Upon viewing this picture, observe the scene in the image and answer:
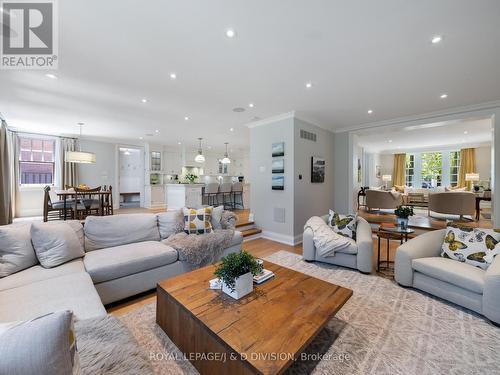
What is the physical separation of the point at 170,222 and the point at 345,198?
4401 mm

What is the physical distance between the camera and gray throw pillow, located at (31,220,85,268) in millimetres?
2014

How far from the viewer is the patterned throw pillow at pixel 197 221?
3029mm

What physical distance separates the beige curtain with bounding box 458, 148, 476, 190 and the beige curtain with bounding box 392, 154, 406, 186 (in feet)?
6.67

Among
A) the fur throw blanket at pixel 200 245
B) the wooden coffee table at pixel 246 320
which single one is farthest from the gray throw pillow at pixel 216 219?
the wooden coffee table at pixel 246 320

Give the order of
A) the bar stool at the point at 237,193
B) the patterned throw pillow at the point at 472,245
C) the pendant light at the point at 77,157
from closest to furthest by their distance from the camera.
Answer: the patterned throw pillow at the point at 472,245 < the pendant light at the point at 77,157 < the bar stool at the point at 237,193

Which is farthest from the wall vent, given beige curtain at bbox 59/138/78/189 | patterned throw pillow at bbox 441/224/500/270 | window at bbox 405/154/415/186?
window at bbox 405/154/415/186

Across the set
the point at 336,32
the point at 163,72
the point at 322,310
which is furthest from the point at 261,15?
the point at 322,310

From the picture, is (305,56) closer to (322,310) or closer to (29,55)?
(322,310)

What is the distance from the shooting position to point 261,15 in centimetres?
183

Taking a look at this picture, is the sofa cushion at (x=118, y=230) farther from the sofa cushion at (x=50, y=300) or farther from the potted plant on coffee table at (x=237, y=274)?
the potted plant on coffee table at (x=237, y=274)

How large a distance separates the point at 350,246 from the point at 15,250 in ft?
12.1

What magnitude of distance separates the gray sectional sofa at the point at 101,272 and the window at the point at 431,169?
11.1 meters

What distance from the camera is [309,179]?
4801mm

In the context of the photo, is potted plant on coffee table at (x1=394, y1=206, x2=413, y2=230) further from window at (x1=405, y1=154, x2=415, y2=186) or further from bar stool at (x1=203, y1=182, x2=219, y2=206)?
window at (x1=405, y1=154, x2=415, y2=186)
